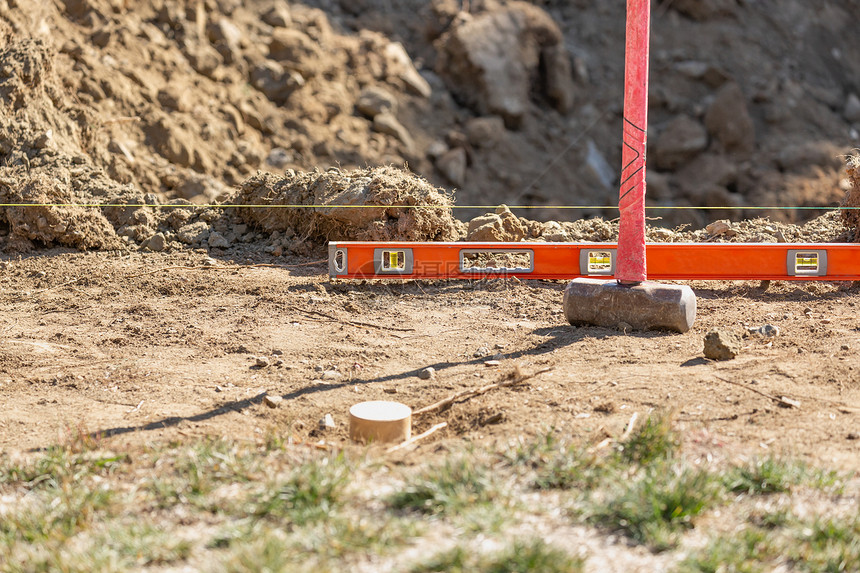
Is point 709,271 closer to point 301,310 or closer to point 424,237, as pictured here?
point 424,237

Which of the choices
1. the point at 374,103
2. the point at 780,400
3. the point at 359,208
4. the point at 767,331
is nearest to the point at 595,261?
the point at 767,331

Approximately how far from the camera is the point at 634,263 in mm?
5254

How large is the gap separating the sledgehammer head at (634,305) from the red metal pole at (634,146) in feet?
0.38

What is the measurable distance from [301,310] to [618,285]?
231cm

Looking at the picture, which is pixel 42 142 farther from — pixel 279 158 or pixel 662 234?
pixel 662 234

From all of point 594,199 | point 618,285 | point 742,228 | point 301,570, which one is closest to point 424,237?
point 618,285

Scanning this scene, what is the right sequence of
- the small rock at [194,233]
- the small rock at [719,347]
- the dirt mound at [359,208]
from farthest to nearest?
the small rock at [194,233] → the dirt mound at [359,208] → the small rock at [719,347]

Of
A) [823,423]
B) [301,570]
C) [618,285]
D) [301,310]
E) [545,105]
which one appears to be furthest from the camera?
[545,105]

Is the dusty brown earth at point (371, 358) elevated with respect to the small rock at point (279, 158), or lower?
lower

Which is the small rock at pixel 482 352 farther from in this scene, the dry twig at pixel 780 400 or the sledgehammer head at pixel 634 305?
the dry twig at pixel 780 400

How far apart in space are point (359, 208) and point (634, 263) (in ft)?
9.61

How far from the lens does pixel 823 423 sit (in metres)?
3.69

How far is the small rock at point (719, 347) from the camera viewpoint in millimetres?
4609

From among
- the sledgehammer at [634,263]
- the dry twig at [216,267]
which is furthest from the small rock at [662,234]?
the dry twig at [216,267]
